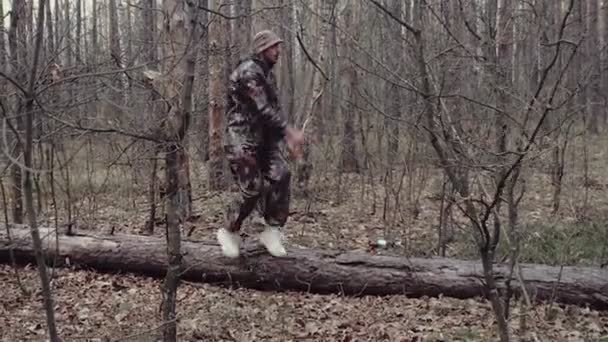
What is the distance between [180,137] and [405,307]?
101 inches

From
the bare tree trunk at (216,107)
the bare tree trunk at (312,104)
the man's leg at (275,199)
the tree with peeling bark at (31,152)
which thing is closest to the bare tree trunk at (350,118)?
the bare tree trunk at (312,104)

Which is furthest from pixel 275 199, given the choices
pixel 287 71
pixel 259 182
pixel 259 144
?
pixel 287 71

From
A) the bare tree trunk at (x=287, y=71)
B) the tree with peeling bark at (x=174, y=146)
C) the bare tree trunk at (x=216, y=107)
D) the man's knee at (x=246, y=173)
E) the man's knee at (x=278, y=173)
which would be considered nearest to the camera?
the tree with peeling bark at (x=174, y=146)

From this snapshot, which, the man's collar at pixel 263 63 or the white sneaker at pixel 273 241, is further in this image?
the white sneaker at pixel 273 241

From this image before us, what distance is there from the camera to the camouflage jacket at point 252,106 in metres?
5.22

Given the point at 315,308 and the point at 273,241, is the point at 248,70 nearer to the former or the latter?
the point at 273,241

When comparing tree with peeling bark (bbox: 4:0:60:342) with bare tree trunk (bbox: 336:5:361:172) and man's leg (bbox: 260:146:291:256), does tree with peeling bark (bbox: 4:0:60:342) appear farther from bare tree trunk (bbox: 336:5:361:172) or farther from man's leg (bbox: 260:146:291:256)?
bare tree trunk (bbox: 336:5:361:172)

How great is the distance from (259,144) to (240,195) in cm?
48

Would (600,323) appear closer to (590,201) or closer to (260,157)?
(260,157)

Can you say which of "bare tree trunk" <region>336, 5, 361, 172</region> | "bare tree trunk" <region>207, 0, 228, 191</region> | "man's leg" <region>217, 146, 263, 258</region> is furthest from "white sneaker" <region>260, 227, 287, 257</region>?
"bare tree trunk" <region>336, 5, 361, 172</region>

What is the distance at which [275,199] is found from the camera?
5648 mm

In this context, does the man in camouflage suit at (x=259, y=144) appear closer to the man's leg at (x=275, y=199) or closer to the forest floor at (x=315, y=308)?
the man's leg at (x=275, y=199)

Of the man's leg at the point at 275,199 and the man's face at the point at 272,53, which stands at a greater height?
the man's face at the point at 272,53

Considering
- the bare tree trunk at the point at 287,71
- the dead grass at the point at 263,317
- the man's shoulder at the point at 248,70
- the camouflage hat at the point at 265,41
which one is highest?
the bare tree trunk at the point at 287,71
